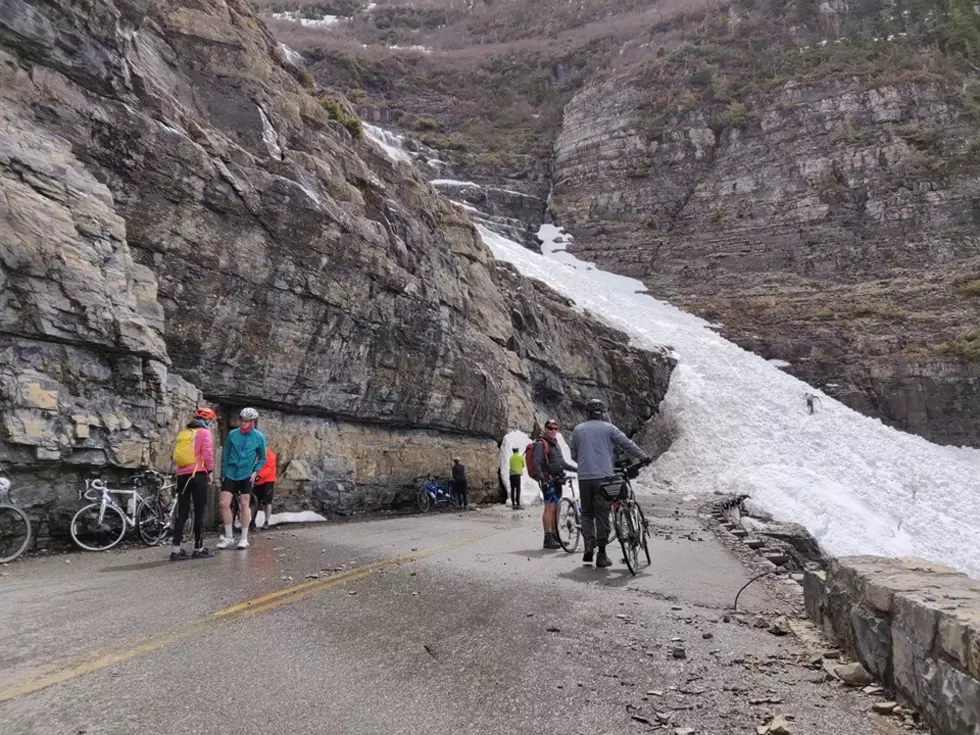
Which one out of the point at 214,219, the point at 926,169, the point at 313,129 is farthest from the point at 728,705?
the point at 926,169

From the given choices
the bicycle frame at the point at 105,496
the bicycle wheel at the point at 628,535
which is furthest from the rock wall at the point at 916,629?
the bicycle frame at the point at 105,496

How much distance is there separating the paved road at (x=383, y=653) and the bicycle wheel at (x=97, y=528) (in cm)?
100

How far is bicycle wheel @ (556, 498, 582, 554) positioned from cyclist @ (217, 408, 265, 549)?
4546mm

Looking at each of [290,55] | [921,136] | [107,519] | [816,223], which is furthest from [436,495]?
[921,136]

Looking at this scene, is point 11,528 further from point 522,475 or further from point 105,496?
point 522,475

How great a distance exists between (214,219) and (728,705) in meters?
12.1

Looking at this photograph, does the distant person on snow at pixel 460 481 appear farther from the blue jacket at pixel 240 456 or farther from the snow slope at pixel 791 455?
the snow slope at pixel 791 455

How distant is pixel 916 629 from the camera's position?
3.14m

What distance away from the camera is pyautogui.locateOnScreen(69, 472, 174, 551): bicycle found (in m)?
8.15

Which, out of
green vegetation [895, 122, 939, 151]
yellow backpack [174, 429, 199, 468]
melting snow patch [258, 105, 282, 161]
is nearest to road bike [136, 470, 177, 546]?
yellow backpack [174, 429, 199, 468]

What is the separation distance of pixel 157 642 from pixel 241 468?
4.48 m

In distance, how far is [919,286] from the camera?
36875 mm

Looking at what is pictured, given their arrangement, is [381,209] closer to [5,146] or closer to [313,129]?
[313,129]

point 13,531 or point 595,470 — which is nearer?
point 13,531
